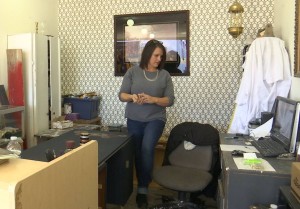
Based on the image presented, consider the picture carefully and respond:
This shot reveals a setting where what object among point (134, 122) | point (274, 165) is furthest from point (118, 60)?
point (274, 165)

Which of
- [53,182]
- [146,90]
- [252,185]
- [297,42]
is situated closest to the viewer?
[53,182]

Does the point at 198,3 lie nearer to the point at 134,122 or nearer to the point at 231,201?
the point at 134,122

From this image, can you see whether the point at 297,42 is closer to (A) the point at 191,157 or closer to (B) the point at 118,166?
(A) the point at 191,157

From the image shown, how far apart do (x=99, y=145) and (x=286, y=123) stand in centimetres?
129

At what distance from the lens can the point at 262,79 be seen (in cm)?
231

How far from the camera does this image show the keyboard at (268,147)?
1645mm

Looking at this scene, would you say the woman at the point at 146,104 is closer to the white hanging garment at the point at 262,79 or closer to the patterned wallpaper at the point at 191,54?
the white hanging garment at the point at 262,79

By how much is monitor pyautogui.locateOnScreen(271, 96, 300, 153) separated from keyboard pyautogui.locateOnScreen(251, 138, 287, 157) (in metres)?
0.04

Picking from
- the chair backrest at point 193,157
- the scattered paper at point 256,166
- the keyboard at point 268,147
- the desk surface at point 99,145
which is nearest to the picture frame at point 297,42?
the keyboard at point 268,147

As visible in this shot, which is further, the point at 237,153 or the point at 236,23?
the point at 236,23

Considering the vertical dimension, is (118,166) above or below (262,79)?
below

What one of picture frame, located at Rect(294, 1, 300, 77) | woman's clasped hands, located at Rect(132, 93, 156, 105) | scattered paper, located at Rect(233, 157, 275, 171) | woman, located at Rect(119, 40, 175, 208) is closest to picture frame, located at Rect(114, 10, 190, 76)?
woman, located at Rect(119, 40, 175, 208)

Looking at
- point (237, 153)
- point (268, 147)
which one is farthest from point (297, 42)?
point (237, 153)

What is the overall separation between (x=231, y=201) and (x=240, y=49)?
91.2 inches
